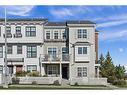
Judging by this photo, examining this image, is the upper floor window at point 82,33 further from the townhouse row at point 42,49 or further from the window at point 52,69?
the window at point 52,69

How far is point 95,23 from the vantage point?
36.6m

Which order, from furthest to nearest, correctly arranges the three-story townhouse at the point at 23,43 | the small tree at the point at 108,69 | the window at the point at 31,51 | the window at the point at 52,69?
the window at the point at 52,69
the window at the point at 31,51
the three-story townhouse at the point at 23,43
the small tree at the point at 108,69

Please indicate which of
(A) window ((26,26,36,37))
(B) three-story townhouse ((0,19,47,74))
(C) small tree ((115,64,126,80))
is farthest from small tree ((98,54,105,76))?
(A) window ((26,26,36,37))

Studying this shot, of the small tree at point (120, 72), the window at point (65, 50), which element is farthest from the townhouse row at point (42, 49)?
the small tree at point (120, 72)

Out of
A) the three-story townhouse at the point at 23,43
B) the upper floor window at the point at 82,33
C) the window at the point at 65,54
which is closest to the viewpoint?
the three-story townhouse at the point at 23,43

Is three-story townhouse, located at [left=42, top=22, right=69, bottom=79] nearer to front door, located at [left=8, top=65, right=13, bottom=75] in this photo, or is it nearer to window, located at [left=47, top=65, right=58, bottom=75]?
window, located at [left=47, top=65, right=58, bottom=75]

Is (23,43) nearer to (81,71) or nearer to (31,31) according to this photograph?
(31,31)

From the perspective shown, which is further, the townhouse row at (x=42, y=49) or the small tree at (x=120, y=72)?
the townhouse row at (x=42, y=49)

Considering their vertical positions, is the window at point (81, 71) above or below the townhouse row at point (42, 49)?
below

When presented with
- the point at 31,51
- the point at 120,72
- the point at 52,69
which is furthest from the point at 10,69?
the point at 120,72

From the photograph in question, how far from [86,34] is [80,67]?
3150 mm
